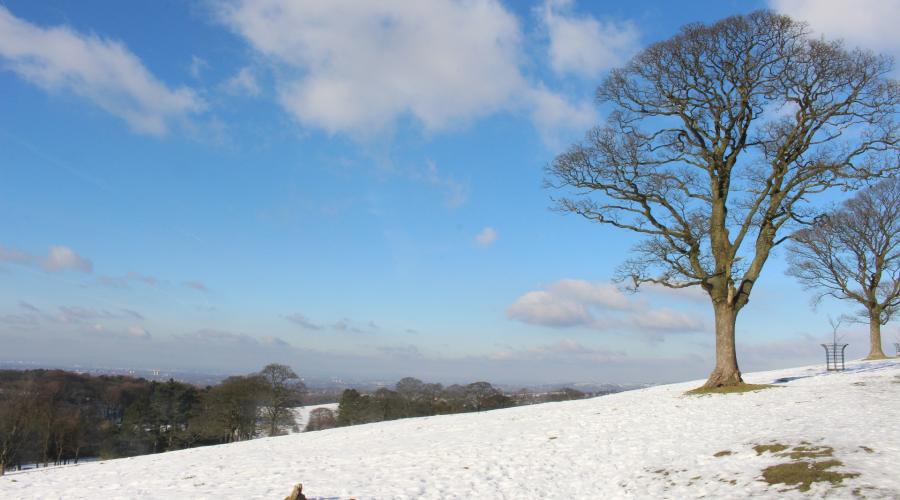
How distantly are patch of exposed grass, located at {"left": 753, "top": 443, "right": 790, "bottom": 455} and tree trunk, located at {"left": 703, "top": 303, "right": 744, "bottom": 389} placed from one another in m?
11.1

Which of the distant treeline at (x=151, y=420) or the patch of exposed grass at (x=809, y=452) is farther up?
the patch of exposed grass at (x=809, y=452)

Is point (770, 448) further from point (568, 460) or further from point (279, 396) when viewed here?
point (279, 396)

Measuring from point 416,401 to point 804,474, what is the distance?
7317 cm

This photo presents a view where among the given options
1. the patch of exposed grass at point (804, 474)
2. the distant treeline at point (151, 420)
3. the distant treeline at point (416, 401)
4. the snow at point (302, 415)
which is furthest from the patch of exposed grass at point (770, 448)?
the snow at point (302, 415)

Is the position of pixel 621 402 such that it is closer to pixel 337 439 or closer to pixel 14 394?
pixel 337 439

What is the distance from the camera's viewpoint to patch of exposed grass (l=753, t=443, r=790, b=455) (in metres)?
10.9

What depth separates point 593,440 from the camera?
48.2ft

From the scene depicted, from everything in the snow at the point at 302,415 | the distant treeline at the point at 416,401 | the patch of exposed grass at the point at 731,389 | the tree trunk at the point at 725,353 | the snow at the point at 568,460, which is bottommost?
the snow at the point at 302,415

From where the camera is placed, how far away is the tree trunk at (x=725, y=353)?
2156 centimetres

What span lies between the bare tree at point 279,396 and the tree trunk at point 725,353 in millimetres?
47379

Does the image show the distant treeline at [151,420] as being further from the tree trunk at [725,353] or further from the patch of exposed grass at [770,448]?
the patch of exposed grass at [770,448]

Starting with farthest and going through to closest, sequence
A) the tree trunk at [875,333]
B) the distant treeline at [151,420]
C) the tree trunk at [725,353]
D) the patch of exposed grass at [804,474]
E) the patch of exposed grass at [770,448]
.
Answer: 1. the distant treeline at [151,420]
2. the tree trunk at [875,333]
3. the tree trunk at [725,353]
4. the patch of exposed grass at [770,448]
5. the patch of exposed grass at [804,474]

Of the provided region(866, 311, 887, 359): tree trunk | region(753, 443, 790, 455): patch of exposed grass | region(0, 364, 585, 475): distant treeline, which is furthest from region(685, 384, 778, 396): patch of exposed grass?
region(0, 364, 585, 475): distant treeline

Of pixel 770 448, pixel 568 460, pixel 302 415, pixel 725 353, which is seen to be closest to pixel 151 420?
pixel 302 415
